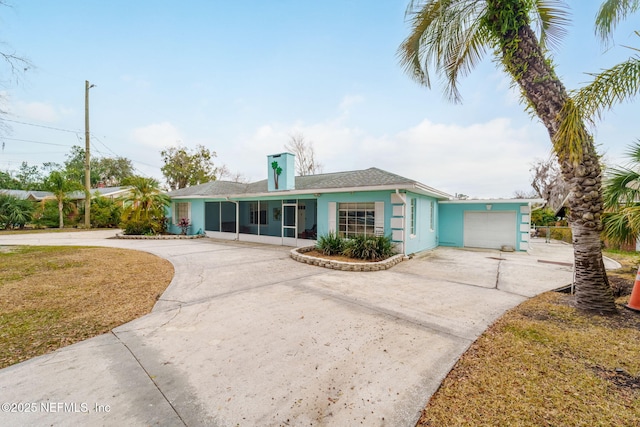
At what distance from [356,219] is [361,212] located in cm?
35

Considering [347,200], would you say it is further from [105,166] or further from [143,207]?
[105,166]

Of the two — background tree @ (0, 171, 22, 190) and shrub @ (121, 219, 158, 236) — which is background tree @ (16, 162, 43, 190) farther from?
shrub @ (121, 219, 158, 236)

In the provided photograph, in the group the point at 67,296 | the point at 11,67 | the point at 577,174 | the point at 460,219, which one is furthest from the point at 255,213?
the point at 577,174

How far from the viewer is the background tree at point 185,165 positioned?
1186 inches

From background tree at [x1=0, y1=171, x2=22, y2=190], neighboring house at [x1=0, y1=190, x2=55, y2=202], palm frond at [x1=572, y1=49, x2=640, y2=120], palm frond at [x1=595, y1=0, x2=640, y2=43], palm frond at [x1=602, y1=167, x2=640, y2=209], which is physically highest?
palm frond at [x1=595, y1=0, x2=640, y2=43]

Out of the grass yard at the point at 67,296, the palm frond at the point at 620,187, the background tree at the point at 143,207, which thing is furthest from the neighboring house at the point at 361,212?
the grass yard at the point at 67,296

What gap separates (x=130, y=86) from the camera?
15148 mm

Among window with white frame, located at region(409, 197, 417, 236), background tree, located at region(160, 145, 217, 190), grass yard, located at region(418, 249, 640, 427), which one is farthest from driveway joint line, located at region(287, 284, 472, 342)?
background tree, located at region(160, 145, 217, 190)

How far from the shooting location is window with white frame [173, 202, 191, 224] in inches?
671

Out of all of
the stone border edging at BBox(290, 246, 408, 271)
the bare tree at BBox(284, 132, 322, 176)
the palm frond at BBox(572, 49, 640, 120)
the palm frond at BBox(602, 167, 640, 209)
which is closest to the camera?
the palm frond at BBox(572, 49, 640, 120)

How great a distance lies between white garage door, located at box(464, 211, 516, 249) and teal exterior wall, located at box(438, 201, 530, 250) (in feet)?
0.66

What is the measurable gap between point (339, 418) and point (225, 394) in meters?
1.08

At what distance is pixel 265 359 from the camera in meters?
3.04

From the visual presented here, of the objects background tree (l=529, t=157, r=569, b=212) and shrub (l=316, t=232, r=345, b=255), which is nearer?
shrub (l=316, t=232, r=345, b=255)
